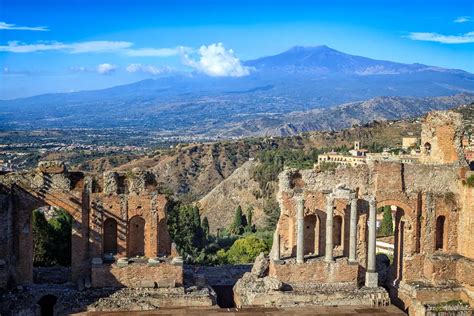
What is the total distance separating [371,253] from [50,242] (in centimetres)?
1671

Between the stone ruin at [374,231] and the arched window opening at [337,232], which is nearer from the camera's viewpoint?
the stone ruin at [374,231]

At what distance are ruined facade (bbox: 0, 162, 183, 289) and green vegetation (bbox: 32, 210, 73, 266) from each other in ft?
21.1

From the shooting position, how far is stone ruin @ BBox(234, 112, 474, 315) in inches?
1043

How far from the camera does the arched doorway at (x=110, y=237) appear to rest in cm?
2672

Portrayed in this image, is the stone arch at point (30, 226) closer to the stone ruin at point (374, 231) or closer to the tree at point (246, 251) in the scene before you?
the stone ruin at point (374, 231)

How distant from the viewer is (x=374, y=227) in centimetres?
2697

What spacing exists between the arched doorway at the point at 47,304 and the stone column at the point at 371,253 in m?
13.5

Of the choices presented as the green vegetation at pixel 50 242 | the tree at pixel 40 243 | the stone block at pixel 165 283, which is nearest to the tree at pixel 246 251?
the green vegetation at pixel 50 242

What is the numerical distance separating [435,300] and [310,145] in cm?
8563

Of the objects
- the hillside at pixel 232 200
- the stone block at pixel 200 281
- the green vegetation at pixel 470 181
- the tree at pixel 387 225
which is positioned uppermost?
the green vegetation at pixel 470 181

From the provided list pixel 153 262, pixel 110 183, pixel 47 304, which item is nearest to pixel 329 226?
pixel 153 262

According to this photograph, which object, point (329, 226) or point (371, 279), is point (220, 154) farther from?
point (371, 279)

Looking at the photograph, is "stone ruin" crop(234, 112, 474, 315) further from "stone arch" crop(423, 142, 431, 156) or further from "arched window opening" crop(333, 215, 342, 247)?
"stone arch" crop(423, 142, 431, 156)

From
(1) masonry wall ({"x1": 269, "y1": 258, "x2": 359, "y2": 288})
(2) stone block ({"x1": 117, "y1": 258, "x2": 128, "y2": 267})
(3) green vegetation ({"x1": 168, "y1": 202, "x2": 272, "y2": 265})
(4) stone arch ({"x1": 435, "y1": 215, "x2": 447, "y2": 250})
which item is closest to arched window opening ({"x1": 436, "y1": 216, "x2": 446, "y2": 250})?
(4) stone arch ({"x1": 435, "y1": 215, "x2": 447, "y2": 250})
